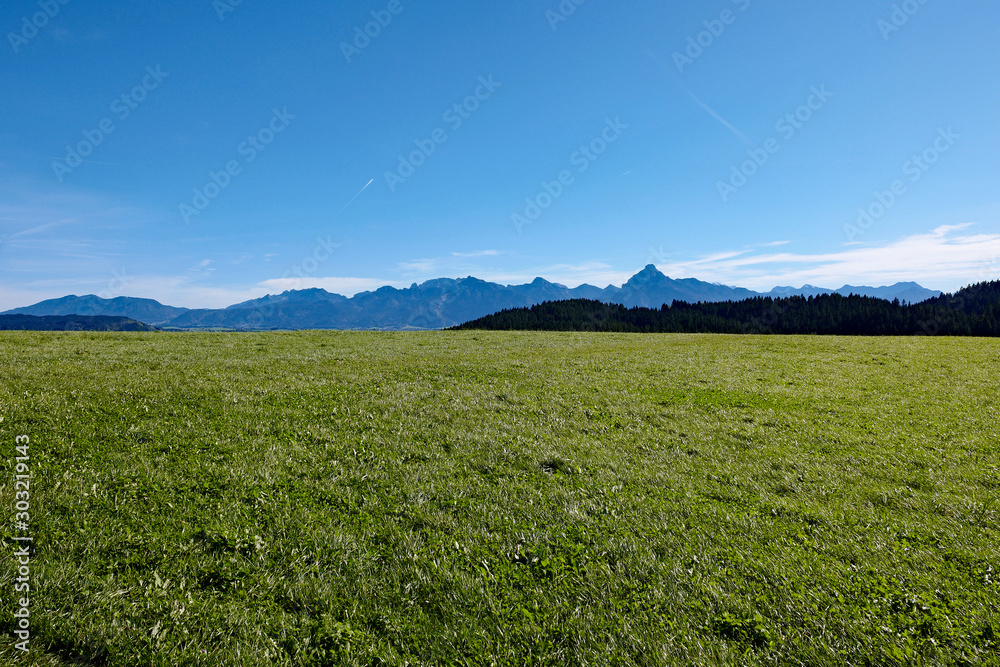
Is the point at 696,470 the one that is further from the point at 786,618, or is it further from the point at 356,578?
the point at 356,578

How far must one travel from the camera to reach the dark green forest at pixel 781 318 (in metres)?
124

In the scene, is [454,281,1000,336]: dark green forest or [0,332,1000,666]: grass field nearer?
[0,332,1000,666]: grass field

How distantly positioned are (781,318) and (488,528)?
195 metres

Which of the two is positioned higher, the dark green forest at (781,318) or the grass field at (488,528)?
the dark green forest at (781,318)

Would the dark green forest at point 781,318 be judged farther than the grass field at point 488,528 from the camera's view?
Yes

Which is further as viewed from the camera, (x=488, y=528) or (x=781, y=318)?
(x=781, y=318)

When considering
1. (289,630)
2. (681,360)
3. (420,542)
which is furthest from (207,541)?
(681,360)

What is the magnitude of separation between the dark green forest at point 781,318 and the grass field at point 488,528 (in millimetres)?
105038

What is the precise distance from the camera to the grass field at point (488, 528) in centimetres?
597

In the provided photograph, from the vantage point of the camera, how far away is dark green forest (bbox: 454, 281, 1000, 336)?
408ft

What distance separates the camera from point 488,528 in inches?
349

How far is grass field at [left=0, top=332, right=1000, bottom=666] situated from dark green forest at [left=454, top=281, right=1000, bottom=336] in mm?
105038

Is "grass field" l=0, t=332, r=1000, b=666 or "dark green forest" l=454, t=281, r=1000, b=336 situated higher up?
"dark green forest" l=454, t=281, r=1000, b=336

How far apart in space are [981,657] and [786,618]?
2.28 metres
